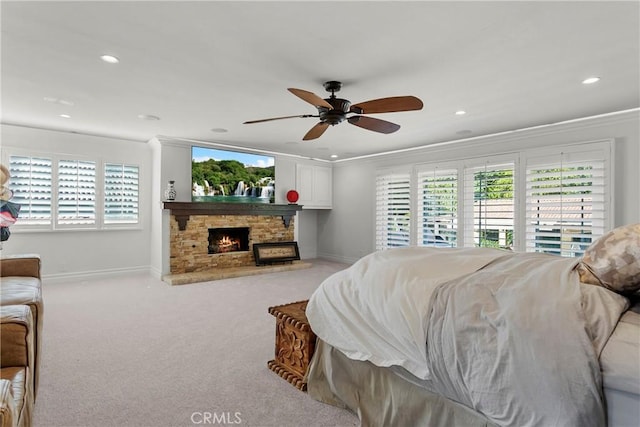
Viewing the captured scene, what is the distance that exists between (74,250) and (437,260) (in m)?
5.71

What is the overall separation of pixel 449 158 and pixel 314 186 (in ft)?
9.91

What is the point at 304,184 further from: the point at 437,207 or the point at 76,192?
the point at 76,192

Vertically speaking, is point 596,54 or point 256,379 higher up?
point 596,54

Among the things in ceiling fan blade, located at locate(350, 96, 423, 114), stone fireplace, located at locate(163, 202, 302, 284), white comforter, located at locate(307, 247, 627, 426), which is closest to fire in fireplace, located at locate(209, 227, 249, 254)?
stone fireplace, located at locate(163, 202, 302, 284)

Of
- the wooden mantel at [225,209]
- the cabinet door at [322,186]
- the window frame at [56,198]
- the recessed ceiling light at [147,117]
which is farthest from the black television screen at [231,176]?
the recessed ceiling light at [147,117]

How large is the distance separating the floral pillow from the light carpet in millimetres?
1409

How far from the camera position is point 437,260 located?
1.87 m

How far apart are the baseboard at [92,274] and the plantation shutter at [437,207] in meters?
4.91

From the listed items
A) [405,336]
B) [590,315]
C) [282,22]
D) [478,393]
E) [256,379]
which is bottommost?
[256,379]

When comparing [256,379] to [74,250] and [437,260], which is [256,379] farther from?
[74,250]

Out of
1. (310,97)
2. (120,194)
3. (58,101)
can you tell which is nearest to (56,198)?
(120,194)

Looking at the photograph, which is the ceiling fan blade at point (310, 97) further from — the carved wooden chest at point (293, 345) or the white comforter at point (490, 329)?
the carved wooden chest at point (293, 345)

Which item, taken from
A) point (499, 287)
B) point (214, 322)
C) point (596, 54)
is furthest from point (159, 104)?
point (596, 54)

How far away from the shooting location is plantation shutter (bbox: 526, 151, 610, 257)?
165 inches
